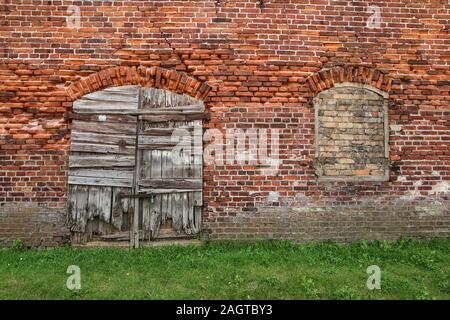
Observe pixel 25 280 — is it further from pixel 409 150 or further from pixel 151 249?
pixel 409 150

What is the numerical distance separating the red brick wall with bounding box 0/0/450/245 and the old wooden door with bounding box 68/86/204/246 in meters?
0.24

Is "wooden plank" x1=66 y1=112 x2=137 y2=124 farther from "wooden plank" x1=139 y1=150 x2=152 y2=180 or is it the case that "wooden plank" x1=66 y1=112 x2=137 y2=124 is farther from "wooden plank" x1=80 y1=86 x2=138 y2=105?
"wooden plank" x1=139 y1=150 x2=152 y2=180

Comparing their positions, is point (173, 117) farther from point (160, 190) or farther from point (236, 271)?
point (236, 271)

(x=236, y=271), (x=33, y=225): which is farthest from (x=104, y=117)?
(x=236, y=271)

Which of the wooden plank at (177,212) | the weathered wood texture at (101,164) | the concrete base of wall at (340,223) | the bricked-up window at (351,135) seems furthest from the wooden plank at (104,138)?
the bricked-up window at (351,135)

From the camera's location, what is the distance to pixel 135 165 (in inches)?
225

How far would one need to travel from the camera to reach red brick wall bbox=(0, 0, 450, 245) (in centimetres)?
568

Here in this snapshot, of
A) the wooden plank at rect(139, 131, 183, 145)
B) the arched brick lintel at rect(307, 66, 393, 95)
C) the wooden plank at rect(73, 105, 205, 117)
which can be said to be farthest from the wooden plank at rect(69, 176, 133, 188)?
the arched brick lintel at rect(307, 66, 393, 95)

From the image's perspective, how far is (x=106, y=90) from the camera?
5.72m

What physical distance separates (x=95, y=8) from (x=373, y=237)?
567cm

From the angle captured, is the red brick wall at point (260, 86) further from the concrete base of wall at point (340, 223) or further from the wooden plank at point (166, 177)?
the wooden plank at point (166, 177)

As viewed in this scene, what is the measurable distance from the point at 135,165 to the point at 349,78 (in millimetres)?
3668

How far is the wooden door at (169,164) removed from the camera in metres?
5.73

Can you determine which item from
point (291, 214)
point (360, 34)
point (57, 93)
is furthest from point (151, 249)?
point (360, 34)
